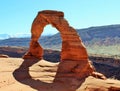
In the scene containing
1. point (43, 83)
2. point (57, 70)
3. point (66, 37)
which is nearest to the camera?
point (43, 83)

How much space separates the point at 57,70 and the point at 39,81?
3498 mm

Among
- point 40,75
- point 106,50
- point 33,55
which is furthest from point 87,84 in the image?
point 106,50

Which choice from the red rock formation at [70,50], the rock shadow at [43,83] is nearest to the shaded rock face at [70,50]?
the red rock formation at [70,50]

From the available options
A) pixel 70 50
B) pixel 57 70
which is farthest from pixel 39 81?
pixel 70 50

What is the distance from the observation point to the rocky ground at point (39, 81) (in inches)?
1141

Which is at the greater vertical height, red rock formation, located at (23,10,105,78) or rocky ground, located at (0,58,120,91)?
red rock formation, located at (23,10,105,78)

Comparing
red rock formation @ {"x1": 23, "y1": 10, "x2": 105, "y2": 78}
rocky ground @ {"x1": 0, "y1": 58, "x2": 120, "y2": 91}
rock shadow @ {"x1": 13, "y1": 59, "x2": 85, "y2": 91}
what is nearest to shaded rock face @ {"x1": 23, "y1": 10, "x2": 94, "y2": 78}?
red rock formation @ {"x1": 23, "y1": 10, "x2": 105, "y2": 78}

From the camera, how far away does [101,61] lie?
327ft

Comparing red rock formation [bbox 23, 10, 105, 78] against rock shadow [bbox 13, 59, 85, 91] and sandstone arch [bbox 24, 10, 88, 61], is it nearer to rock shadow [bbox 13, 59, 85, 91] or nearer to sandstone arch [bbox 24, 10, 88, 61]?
sandstone arch [bbox 24, 10, 88, 61]

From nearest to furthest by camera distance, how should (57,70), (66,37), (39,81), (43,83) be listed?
(43,83) → (39,81) → (57,70) → (66,37)

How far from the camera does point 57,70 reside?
34031 mm

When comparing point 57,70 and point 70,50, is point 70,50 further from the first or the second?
point 57,70

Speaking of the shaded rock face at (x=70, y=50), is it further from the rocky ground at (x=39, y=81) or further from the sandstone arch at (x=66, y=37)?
the rocky ground at (x=39, y=81)

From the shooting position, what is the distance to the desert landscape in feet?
97.8
